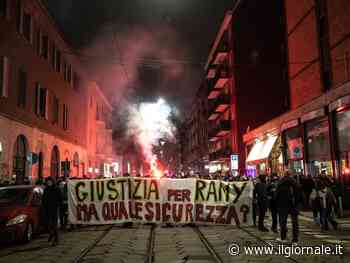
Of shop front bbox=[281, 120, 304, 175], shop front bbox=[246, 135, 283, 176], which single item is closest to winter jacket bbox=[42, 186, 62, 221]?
shop front bbox=[281, 120, 304, 175]

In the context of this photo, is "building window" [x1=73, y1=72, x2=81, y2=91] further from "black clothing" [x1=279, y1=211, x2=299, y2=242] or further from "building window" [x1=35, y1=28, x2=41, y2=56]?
"black clothing" [x1=279, y1=211, x2=299, y2=242]

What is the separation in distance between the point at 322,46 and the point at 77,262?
66.4ft

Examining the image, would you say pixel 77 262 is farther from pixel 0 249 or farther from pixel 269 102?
pixel 269 102

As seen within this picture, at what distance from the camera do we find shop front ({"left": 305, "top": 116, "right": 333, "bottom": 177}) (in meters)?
22.0

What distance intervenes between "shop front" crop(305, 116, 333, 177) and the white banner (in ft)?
26.9

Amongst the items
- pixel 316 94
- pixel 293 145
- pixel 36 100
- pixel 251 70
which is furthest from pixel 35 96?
pixel 251 70

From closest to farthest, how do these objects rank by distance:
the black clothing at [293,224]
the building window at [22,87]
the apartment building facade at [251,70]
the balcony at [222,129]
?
the black clothing at [293,224] < the building window at [22,87] < the apartment building facade at [251,70] < the balcony at [222,129]

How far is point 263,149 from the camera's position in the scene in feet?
105

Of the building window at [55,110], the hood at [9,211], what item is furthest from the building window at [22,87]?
the hood at [9,211]

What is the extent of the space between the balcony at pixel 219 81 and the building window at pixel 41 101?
22.5 m

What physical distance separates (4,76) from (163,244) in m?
15.6

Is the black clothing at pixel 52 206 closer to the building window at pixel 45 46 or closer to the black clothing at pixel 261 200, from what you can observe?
the black clothing at pixel 261 200

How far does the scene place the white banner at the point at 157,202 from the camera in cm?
1457

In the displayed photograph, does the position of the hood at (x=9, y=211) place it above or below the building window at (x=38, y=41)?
below
